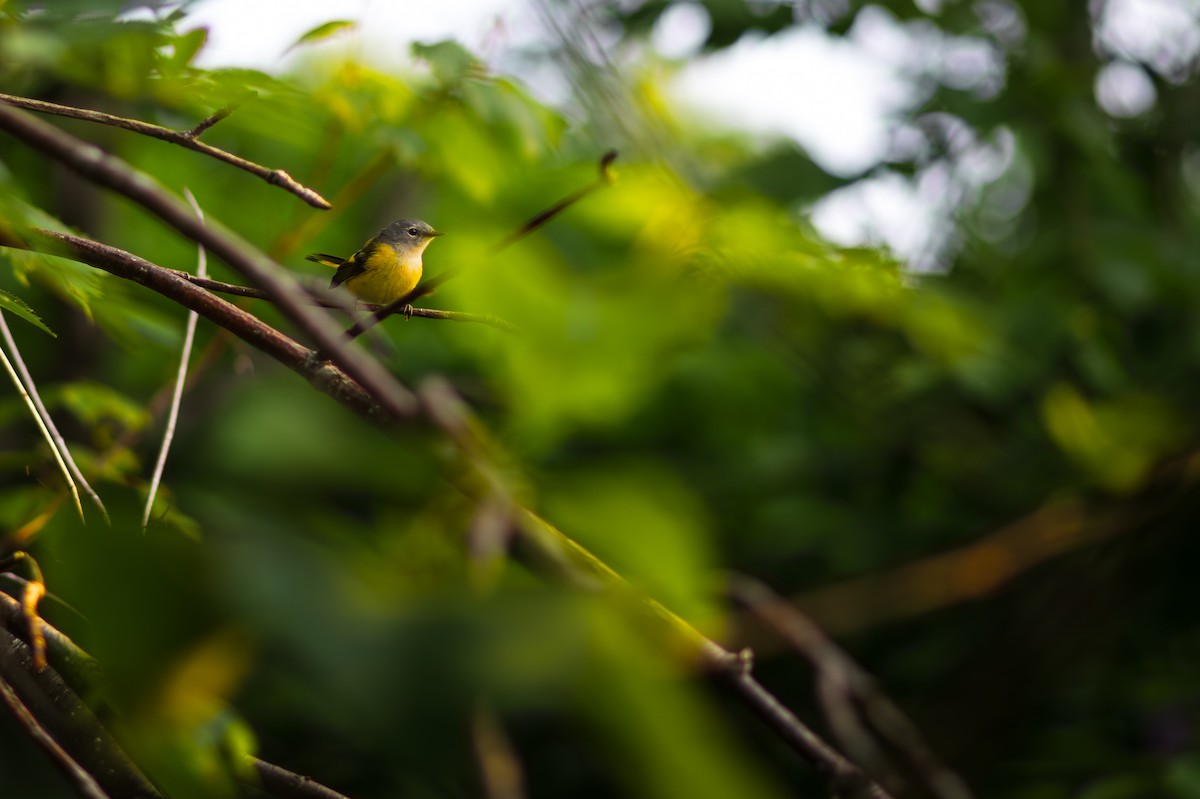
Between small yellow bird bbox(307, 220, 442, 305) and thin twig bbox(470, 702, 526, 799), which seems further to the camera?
small yellow bird bbox(307, 220, 442, 305)

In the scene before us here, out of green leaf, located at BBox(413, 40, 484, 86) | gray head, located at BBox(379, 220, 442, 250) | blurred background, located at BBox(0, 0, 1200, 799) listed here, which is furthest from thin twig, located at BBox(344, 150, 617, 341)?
gray head, located at BBox(379, 220, 442, 250)

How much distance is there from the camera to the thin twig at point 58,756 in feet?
1.27

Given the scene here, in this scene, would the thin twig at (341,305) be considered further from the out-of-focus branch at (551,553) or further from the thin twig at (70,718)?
the thin twig at (70,718)

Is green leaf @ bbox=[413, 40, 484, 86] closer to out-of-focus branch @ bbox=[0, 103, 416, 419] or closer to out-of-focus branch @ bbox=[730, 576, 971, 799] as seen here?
out-of-focus branch @ bbox=[730, 576, 971, 799]

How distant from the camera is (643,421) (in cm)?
110

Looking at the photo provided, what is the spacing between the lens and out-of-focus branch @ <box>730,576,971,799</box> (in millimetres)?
322

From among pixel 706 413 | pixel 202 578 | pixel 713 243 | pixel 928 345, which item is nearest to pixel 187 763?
pixel 202 578

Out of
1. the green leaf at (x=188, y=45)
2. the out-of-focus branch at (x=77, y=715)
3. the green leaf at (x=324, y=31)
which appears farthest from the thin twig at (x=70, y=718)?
the green leaf at (x=324, y=31)

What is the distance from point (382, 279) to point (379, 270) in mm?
16

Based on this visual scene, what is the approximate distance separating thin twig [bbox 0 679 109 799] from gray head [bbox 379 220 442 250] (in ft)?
4.09

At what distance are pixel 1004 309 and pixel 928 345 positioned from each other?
21.3 inches

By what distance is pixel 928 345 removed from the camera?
5.84 ft

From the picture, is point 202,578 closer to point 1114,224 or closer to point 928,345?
point 928,345

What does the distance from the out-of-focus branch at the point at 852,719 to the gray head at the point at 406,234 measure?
104 centimetres
